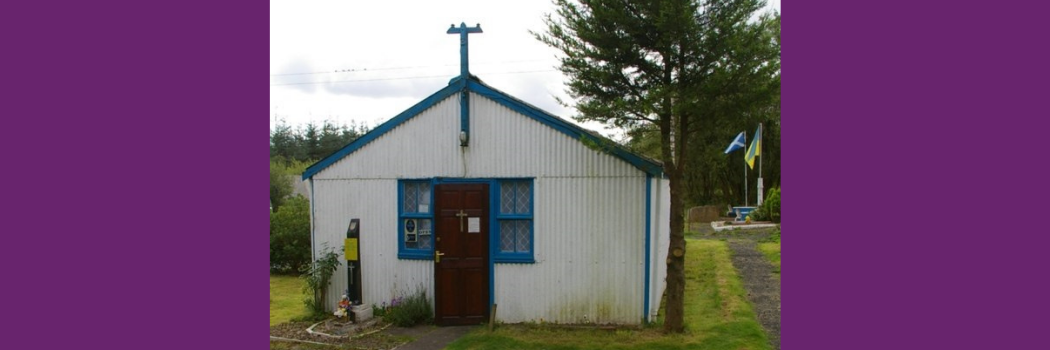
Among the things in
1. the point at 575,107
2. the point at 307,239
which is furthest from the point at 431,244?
the point at 307,239

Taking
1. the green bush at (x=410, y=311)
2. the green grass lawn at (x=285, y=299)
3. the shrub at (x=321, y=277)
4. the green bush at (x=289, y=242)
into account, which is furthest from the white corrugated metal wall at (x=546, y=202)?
the green bush at (x=289, y=242)

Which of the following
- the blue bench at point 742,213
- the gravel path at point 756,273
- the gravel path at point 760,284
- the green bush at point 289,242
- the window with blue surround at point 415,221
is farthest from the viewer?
the blue bench at point 742,213

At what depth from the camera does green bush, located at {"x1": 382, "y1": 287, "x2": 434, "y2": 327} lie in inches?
355

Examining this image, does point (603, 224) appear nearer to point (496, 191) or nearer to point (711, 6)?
point (496, 191)

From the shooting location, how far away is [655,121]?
25.8 feet

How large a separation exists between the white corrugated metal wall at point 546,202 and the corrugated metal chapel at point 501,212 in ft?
0.05

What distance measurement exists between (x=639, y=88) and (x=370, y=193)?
4.45 m

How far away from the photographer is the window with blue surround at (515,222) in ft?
29.1

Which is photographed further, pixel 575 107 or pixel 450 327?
pixel 450 327

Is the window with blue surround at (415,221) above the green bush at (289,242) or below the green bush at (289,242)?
above

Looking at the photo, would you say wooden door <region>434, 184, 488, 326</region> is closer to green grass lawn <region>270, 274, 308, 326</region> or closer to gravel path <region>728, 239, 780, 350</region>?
green grass lawn <region>270, 274, 308, 326</region>

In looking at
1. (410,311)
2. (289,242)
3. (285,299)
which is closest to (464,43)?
(410,311)

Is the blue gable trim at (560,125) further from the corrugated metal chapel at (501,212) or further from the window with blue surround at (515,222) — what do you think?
the window with blue surround at (515,222)

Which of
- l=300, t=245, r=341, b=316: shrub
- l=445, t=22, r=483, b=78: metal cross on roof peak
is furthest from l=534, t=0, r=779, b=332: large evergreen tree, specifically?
l=300, t=245, r=341, b=316: shrub
